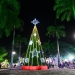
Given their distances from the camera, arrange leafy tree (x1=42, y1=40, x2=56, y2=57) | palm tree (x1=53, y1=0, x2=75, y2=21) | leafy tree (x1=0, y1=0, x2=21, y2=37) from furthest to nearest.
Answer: leafy tree (x1=42, y1=40, x2=56, y2=57), palm tree (x1=53, y1=0, x2=75, y2=21), leafy tree (x1=0, y1=0, x2=21, y2=37)

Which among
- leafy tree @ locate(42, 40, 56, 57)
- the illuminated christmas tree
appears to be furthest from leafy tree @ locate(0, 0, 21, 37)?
leafy tree @ locate(42, 40, 56, 57)

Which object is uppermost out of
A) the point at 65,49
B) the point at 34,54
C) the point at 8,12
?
the point at 8,12

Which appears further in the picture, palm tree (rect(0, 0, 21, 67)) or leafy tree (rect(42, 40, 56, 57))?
leafy tree (rect(42, 40, 56, 57))

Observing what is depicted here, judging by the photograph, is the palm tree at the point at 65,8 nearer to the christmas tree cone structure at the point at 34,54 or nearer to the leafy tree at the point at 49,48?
the christmas tree cone structure at the point at 34,54

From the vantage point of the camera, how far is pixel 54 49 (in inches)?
3093

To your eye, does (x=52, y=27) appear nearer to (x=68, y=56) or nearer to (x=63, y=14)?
(x=63, y=14)

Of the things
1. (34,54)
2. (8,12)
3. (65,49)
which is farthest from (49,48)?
(8,12)

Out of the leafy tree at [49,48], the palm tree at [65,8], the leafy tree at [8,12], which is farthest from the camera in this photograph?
the leafy tree at [49,48]

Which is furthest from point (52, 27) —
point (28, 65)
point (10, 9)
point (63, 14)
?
point (10, 9)

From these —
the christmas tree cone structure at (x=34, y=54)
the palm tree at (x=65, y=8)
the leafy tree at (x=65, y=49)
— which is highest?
the palm tree at (x=65, y=8)

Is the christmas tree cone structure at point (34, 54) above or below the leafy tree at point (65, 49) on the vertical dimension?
below

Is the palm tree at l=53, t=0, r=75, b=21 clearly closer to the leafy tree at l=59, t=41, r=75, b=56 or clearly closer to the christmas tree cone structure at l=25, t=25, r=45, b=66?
the christmas tree cone structure at l=25, t=25, r=45, b=66

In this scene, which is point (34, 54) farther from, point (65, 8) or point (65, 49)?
point (65, 49)

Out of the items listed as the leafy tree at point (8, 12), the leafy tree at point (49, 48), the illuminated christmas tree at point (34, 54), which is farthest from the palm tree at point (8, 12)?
the leafy tree at point (49, 48)
